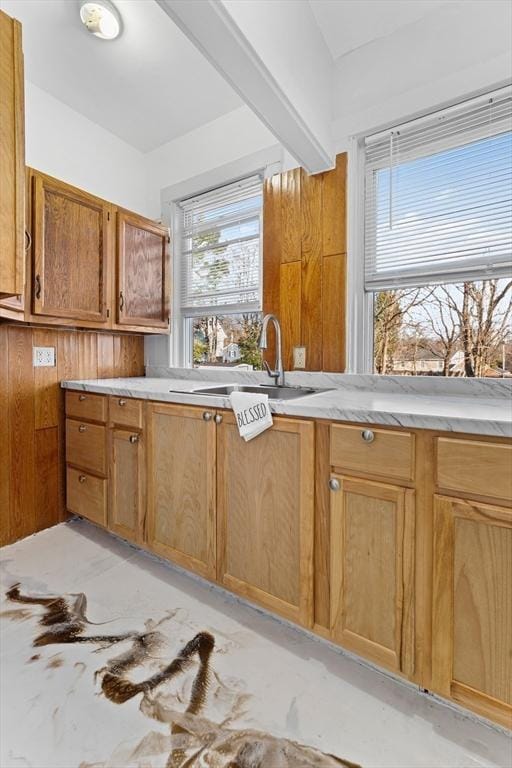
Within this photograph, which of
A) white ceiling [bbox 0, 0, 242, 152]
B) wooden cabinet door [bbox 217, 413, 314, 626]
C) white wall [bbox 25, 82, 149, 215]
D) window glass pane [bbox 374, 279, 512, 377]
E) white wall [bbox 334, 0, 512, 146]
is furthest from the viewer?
white wall [bbox 25, 82, 149, 215]

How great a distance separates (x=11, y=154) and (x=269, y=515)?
60.8 inches

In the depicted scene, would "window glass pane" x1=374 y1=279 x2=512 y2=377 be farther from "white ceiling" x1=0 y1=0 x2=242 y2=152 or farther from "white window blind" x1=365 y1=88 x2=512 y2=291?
"white ceiling" x1=0 y1=0 x2=242 y2=152

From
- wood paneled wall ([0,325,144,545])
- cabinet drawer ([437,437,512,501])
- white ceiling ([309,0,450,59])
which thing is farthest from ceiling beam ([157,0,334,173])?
wood paneled wall ([0,325,144,545])

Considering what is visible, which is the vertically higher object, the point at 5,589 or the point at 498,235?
the point at 498,235

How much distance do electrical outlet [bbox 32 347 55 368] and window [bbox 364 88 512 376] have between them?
1932 millimetres

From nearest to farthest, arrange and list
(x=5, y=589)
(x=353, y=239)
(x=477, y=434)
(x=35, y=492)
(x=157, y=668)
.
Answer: (x=477, y=434)
(x=157, y=668)
(x=5, y=589)
(x=353, y=239)
(x=35, y=492)

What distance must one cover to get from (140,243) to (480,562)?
8.29ft

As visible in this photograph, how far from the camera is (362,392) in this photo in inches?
72.0

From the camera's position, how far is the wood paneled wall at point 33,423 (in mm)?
2170

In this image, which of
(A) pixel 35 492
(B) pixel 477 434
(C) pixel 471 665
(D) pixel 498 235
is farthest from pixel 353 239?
(A) pixel 35 492

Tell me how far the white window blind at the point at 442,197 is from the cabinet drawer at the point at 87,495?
1894 millimetres

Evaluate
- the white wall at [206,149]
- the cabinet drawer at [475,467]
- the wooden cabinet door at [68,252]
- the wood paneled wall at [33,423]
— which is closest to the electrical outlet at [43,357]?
the wood paneled wall at [33,423]

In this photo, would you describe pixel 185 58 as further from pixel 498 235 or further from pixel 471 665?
pixel 471 665

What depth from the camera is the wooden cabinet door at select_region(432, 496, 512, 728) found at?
1.02 m
